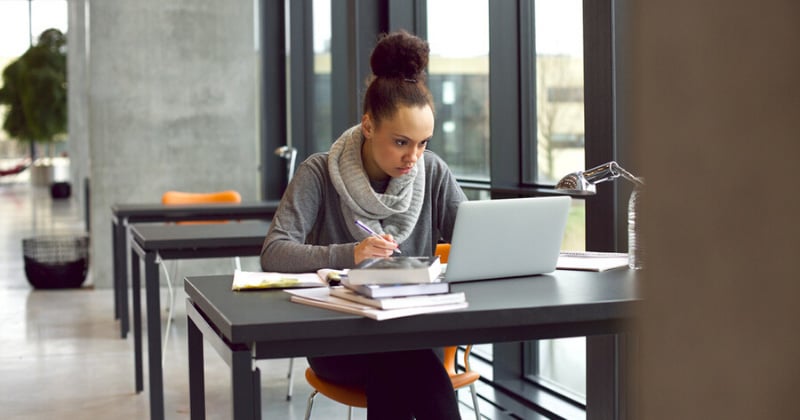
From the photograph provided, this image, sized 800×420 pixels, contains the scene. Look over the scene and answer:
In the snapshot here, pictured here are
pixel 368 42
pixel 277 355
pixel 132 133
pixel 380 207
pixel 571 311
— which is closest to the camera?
pixel 277 355

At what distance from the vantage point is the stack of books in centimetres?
171

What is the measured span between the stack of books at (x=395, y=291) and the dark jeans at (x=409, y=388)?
1.47 ft

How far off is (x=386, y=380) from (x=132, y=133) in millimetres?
5550

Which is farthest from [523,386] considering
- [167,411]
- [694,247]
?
[694,247]

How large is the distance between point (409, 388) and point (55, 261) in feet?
18.5

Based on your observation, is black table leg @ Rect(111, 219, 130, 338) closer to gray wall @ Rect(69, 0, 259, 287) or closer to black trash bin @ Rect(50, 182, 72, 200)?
gray wall @ Rect(69, 0, 259, 287)

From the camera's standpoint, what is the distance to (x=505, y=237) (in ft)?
6.80

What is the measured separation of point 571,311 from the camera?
5.95ft

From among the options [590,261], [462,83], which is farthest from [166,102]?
[590,261]

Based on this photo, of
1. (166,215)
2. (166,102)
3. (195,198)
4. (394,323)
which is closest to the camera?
(394,323)

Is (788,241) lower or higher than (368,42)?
lower

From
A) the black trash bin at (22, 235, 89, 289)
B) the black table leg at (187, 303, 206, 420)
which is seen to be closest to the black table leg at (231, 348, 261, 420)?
the black table leg at (187, 303, 206, 420)

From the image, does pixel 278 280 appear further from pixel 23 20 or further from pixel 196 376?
pixel 23 20

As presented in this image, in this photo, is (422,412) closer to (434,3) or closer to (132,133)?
(434,3)
